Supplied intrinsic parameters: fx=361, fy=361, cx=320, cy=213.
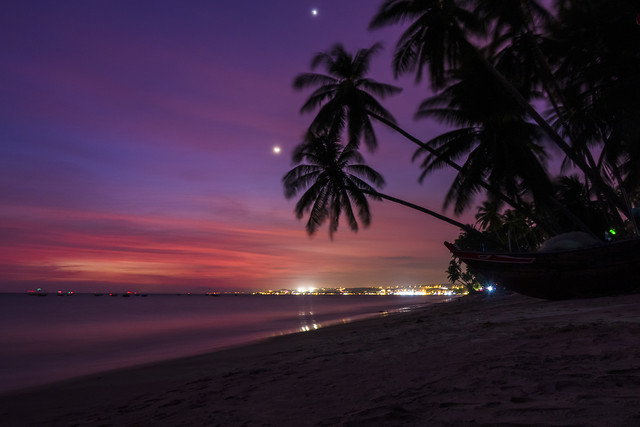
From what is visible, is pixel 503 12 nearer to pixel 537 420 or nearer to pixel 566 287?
pixel 566 287

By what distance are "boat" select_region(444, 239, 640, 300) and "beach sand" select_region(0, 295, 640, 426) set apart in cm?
406

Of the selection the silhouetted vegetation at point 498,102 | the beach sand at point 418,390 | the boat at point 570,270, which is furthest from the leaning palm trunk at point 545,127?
the beach sand at point 418,390

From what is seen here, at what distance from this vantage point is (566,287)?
10094 mm

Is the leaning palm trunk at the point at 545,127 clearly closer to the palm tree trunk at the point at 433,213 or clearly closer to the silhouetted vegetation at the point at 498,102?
the silhouetted vegetation at the point at 498,102

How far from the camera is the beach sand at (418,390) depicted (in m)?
2.36

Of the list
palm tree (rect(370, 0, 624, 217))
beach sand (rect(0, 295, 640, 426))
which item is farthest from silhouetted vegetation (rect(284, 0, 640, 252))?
beach sand (rect(0, 295, 640, 426))

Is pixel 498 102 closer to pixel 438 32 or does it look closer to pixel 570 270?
pixel 438 32

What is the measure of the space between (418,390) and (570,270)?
9.12 meters

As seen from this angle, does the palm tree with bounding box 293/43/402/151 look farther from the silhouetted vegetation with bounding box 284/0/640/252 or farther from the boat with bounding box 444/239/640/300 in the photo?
the boat with bounding box 444/239/640/300

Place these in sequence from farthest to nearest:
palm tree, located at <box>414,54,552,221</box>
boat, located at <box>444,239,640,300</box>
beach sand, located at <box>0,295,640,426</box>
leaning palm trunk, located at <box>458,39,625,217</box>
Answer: palm tree, located at <box>414,54,552,221</box> < leaning palm trunk, located at <box>458,39,625,217</box> < boat, located at <box>444,239,640,300</box> < beach sand, located at <box>0,295,640,426</box>

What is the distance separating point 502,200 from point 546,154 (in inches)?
139

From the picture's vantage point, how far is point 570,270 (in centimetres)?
987

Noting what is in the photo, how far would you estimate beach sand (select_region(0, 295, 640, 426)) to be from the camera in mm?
2357

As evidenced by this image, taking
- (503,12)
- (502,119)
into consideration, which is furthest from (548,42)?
(502,119)
